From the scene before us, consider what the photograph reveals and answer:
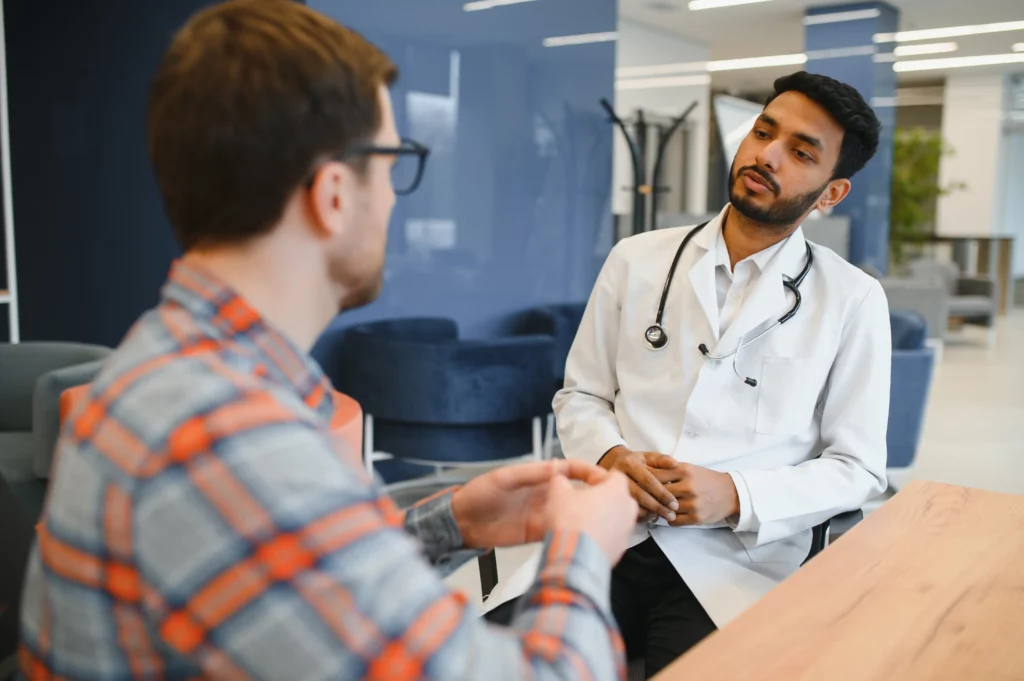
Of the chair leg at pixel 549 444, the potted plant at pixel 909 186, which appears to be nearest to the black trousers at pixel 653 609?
the chair leg at pixel 549 444

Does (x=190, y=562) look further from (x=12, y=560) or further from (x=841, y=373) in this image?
(x=841, y=373)

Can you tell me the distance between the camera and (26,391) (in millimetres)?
3514

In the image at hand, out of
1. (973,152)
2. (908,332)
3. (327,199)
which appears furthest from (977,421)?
(973,152)

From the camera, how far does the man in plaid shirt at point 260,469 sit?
58cm

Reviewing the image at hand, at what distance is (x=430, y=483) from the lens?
1712 millimetres

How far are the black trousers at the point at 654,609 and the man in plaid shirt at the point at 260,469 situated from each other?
808mm

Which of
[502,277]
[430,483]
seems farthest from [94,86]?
[430,483]

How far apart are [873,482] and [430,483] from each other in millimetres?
842

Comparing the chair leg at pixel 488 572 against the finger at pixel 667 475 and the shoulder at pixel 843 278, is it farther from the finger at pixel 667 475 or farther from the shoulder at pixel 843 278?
the shoulder at pixel 843 278

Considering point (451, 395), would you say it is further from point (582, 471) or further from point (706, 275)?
point (582, 471)

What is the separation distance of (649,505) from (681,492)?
0.06 metres

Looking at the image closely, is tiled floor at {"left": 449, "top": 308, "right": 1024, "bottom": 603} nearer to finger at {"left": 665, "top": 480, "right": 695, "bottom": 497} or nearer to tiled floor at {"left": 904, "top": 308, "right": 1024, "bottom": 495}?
tiled floor at {"left": 904, "top": 308, "right": 1024, "bottom": 495}

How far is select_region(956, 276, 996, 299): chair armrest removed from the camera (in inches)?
376

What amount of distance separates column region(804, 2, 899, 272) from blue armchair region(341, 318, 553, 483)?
6182mm
